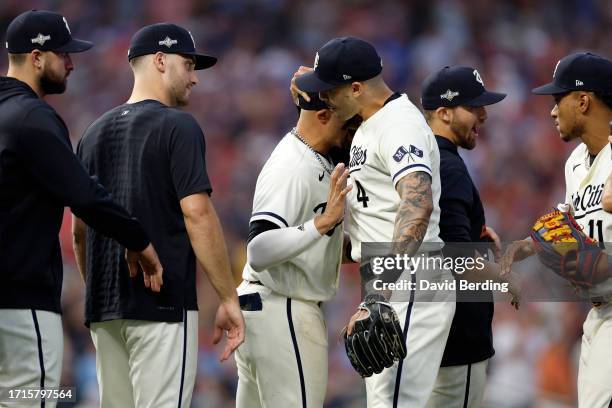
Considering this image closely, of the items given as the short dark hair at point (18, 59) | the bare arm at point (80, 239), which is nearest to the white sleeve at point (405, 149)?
the bare arm at point (80, 239)

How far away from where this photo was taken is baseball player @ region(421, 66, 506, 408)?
15.8ft

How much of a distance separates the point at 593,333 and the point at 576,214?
544mm

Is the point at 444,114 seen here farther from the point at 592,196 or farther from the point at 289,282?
the point at 289,282

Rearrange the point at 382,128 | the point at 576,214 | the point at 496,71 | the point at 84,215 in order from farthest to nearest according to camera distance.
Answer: the point at 496,71
the point at 576,214
the point at 382,128
the point at 84,215

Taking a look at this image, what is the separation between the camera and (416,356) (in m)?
4.22

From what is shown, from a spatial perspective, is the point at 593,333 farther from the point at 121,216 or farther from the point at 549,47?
the point at 549,47

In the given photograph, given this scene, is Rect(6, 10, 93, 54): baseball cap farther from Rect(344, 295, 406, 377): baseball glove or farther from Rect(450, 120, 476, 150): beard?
Rect(450, 120, 476, 150): beard

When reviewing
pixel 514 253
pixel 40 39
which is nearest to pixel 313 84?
pixel 40 39

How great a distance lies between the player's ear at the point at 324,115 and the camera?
4.78 m

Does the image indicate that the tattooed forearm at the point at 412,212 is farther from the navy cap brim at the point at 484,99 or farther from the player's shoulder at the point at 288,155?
the navy cap brim at the point at 484,99

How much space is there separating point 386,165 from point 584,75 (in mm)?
1119

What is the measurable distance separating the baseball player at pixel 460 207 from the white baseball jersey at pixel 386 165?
441 millimetres

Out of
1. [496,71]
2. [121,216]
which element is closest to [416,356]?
[121,216]

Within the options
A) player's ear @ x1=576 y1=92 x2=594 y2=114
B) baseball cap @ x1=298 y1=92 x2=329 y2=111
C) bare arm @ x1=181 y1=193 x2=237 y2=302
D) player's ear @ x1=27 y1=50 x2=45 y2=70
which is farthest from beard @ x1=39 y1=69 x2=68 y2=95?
player's ear @ x1=576 y1=92 x2=594 y2=114
